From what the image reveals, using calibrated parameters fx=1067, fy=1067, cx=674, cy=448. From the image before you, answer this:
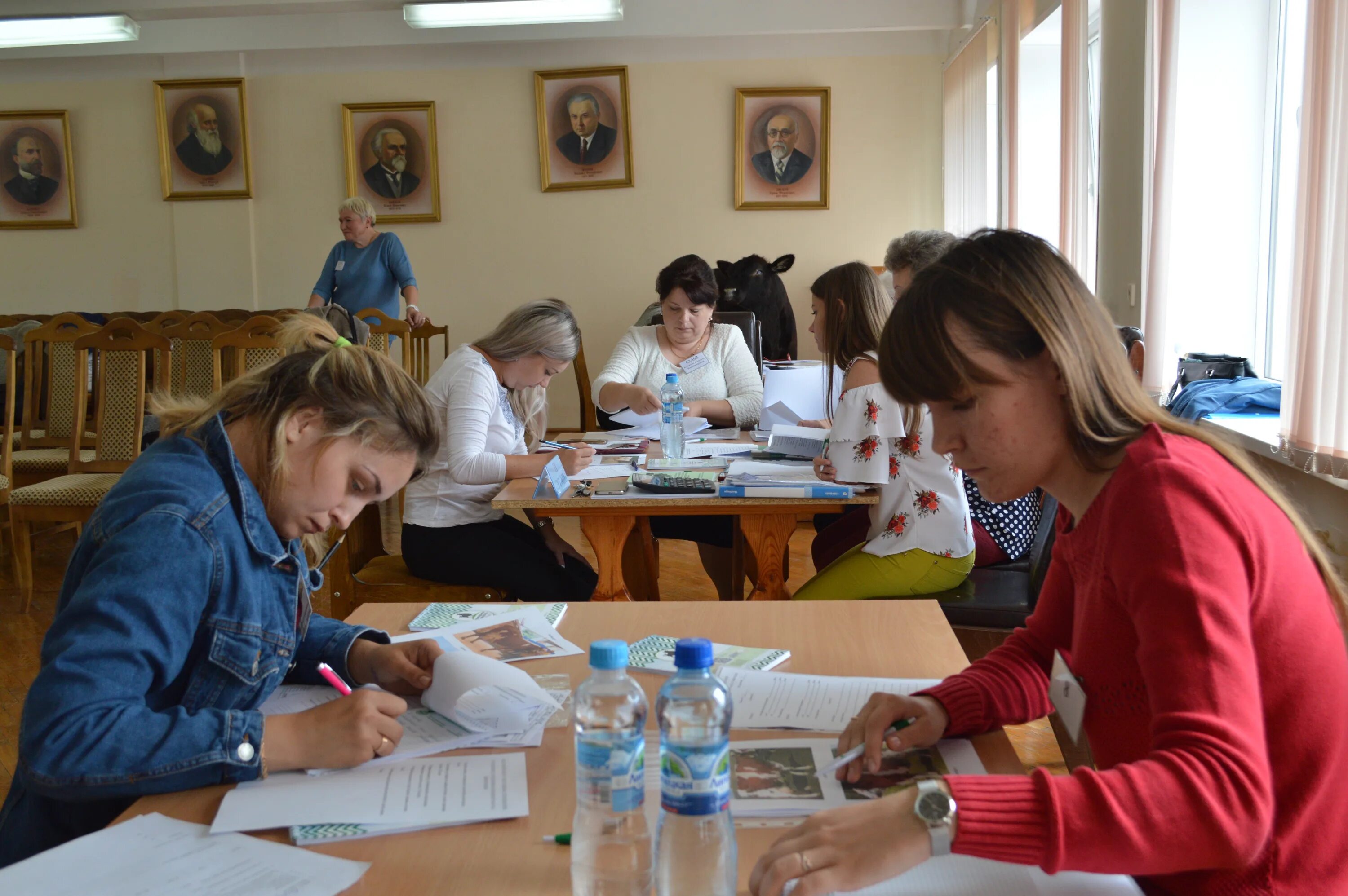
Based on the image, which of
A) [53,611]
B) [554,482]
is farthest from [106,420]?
[554,482]

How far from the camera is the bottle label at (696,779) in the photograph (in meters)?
0.83

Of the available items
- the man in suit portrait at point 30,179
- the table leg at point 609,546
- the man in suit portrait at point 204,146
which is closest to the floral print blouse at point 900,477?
the table leg at point 609,546

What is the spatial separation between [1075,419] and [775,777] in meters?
0.46

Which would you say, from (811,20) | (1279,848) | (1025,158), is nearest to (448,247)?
(811,20)

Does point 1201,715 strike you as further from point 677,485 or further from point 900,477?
point 677,485

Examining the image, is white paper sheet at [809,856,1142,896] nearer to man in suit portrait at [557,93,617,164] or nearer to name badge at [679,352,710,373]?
name badge at [679,352,710,373]

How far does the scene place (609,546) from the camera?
2584 millimetres

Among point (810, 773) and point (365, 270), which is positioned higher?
point (365, 270)

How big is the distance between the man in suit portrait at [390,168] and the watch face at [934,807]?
709 cm

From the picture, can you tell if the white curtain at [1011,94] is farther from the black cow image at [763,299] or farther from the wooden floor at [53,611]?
the wooden floor at [53,611]

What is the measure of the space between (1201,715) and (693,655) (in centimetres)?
39

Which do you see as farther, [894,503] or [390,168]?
[390,168]

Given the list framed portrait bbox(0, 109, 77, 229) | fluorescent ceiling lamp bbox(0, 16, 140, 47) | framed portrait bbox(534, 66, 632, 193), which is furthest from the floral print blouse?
framed portrait bbox(0, 109, 77, 229)

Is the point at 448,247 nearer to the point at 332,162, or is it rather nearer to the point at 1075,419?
the point at 332,162
